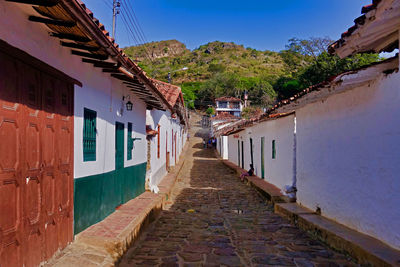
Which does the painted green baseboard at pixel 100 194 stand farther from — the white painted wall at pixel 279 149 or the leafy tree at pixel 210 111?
the leafy tree at pixel 210 111

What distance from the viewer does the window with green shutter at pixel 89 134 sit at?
18.4 ft

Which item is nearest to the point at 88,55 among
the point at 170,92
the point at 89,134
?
the point at 89,134

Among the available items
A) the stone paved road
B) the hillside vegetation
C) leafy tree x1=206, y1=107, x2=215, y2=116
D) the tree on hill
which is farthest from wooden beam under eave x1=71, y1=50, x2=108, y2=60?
leafy tree x1=206, y1=107, x2=215, y2=116

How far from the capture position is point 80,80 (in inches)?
210

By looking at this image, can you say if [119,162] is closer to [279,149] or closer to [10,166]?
[10,166]

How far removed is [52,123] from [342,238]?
15.7ft

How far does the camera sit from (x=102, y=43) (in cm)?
414

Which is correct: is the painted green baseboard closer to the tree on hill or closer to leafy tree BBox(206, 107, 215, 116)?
the tree on hill

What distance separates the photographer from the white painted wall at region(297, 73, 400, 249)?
15.3 feet

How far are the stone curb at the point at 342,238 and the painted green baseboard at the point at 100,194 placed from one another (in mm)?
4128

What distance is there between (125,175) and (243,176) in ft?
30.4

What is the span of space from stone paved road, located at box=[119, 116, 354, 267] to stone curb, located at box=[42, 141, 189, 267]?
A: 23 centimetres

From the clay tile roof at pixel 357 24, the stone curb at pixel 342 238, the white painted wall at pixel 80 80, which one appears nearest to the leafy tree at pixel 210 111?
the white painted wall at pixel 80 80

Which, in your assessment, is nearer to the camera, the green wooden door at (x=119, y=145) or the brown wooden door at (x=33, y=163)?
the brown wooden door at (x=33, y=163)
